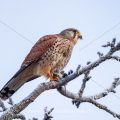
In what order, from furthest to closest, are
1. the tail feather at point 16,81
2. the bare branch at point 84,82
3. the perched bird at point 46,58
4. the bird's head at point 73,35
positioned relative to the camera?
the bird's head at point 73,35 < the perched bird at point 46,58 < the tail feather at point 16,81 < the bare branch at point 84,82

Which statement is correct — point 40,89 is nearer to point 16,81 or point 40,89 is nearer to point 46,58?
point 16,81

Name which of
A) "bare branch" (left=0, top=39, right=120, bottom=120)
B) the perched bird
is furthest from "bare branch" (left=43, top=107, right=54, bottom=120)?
the perched bird

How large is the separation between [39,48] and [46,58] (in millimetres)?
212

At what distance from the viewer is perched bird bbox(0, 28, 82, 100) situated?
4.45 meters

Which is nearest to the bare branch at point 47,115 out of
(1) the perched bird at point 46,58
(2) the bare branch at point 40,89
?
(2) the bare branch at point 40,89

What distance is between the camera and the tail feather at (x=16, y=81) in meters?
3.84

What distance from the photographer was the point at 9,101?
3439mm

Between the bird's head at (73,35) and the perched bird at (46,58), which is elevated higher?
the bird's head at (73,35)

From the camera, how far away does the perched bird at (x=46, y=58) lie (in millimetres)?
4445

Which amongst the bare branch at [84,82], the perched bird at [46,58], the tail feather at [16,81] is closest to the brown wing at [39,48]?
the perched bird at [46,58]

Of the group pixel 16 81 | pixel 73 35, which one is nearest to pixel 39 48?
pixel 73 35

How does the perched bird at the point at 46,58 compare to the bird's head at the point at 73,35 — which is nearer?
the perched bird at the point at 46,58

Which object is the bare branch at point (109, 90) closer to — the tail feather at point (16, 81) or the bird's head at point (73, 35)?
the tail feather at point (16, 81)

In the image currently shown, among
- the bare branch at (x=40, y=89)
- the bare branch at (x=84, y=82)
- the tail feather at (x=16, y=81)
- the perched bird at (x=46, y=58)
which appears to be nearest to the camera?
the bare branch at (x=40, y=89)
